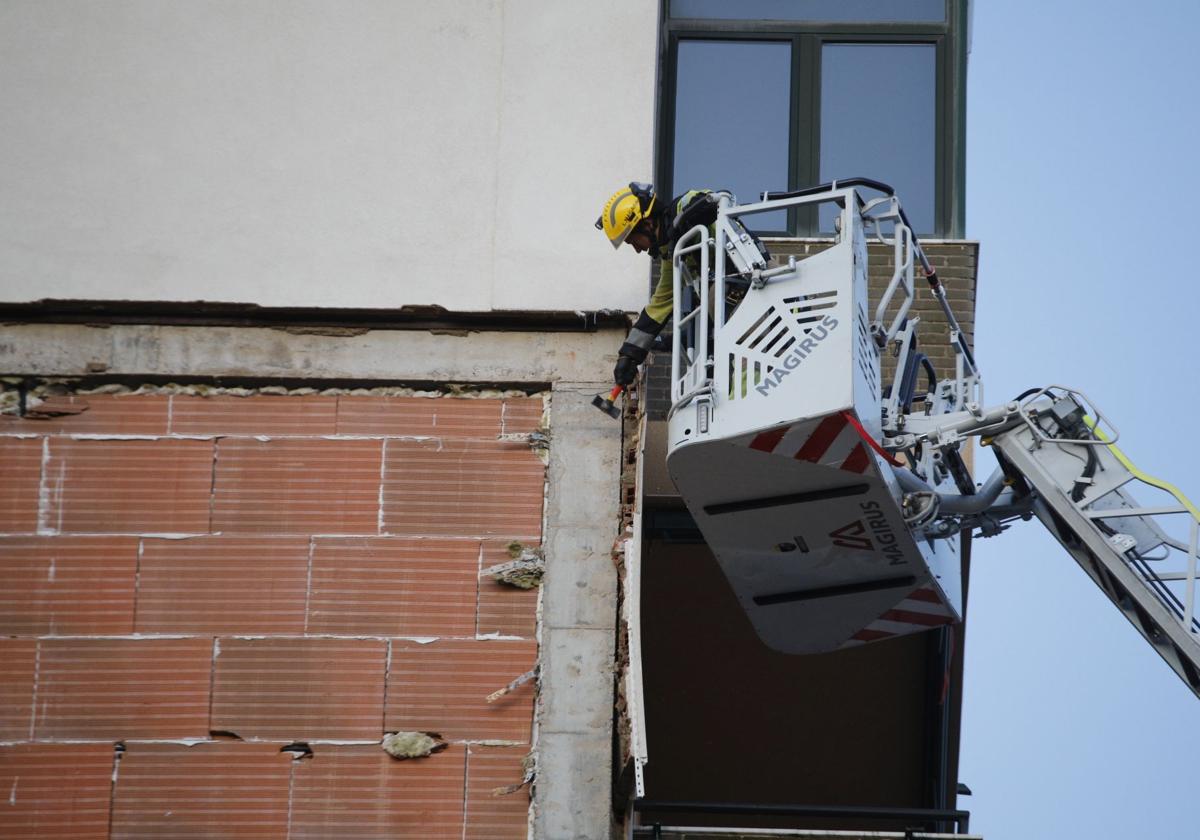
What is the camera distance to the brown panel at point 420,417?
10.8 meters

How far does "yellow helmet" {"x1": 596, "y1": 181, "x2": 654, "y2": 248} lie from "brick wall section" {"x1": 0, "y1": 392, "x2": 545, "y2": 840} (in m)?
1.21

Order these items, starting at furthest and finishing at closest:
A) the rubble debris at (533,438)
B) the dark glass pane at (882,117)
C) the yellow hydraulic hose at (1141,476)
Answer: the dark glass pane at (882,117) → the rubble debris at (533,438) → the yellow hydraulic hose at (1141,476)

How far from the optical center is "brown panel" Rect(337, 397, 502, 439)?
10.8 m

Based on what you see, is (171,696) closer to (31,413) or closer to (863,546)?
(31,413)

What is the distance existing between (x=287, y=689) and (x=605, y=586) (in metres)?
2.02

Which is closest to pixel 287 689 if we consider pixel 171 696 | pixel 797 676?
pixel 171 696

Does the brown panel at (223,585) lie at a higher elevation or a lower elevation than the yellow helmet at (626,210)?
lower

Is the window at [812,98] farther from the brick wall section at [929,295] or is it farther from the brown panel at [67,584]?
the brown panel at [67,584]

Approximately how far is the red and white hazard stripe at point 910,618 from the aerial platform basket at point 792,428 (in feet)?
0.20

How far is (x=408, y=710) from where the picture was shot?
10.3 m

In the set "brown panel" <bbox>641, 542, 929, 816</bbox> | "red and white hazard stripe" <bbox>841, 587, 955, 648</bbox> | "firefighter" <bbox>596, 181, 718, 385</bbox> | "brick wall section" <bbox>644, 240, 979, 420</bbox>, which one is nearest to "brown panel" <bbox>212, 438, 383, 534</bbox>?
"firefighter" <bbox>596, 181, 718, 385</bbox>

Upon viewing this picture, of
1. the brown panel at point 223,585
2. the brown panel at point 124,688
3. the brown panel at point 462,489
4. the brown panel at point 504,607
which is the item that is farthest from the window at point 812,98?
the brown panel at point 124,688

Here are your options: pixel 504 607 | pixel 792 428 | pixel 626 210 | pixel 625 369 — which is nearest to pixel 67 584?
pixel 504 607

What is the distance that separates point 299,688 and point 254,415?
69.7 inches
